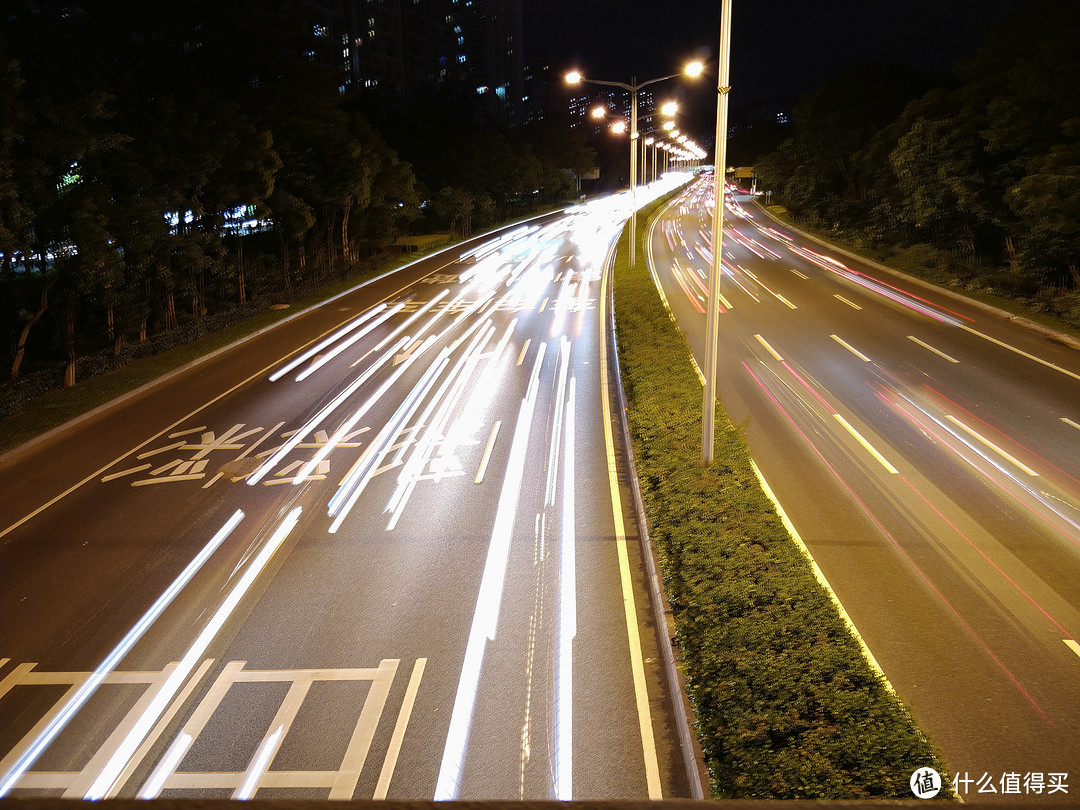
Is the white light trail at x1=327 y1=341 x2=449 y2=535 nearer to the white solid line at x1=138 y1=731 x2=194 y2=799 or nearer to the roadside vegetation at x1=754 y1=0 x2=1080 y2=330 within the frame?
the white solid line at x1=138 y1=731 x2=194 y2=799

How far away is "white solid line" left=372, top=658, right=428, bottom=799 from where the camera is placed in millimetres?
6262

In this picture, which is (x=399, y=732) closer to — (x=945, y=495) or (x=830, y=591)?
(x=830, y=591)

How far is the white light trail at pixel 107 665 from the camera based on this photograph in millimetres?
6714

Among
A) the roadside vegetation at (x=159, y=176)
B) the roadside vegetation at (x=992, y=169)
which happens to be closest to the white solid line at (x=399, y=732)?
the roadside vegetation at (x=159, y=176)

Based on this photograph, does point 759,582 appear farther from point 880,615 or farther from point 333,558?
point 333,558

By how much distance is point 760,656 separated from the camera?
277 inches

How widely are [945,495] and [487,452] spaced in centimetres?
785

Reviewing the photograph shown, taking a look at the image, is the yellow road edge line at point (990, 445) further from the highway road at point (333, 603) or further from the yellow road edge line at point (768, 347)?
the highway road at point (333, 603)

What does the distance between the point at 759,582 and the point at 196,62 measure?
1213 inches

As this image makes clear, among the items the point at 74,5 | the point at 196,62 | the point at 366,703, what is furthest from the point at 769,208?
the point at 366,703

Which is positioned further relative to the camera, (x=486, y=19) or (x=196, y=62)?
(x=486, y=19)

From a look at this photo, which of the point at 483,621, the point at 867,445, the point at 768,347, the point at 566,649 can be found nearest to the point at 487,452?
the point at 483,621

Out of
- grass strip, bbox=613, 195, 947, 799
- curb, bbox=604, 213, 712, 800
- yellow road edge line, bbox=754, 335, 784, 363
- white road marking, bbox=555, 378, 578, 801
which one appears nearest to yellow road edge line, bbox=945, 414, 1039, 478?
grass strip, bbox=613, 195, 947, 799

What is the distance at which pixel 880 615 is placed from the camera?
855 centimetres
